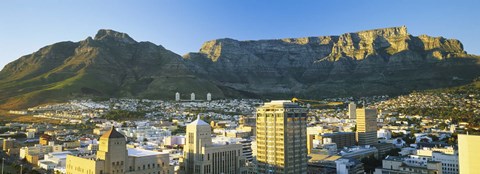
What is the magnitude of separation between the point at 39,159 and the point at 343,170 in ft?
233

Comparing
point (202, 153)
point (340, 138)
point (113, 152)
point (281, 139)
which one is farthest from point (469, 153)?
point (340, 138)

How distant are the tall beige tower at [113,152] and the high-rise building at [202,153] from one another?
489 inches

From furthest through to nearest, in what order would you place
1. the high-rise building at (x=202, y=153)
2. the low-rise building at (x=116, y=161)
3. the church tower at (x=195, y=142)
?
the church tower at (x=195, y=142) < the high-rise building at (x=202, y=153) < the low-rise building at (x=116, y=161)

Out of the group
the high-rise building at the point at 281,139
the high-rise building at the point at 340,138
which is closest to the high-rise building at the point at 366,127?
the high-rise building at the point at 340,138

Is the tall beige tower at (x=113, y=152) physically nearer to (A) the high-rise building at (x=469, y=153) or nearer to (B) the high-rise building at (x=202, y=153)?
(B) the high-rise building at (x=202, y=153)

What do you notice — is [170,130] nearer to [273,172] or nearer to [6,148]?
[6,148]

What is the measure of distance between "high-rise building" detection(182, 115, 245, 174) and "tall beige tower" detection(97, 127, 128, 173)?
12.4m

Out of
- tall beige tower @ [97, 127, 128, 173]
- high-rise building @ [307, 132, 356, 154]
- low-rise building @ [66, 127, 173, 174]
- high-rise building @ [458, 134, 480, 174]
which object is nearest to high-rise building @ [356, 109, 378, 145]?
high-rise building @ [307, 132, 356, 154]

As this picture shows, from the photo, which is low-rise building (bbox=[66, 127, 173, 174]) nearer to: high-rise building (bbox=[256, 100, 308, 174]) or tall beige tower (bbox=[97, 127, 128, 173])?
tall beige tower (bbox=[97, 127, 128, 173])

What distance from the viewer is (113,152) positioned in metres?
56.7

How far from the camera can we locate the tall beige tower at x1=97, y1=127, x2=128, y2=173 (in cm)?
5612

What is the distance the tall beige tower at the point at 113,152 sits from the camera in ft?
184

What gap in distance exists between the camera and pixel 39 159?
9650cm

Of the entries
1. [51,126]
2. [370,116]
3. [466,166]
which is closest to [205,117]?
[51,126]
